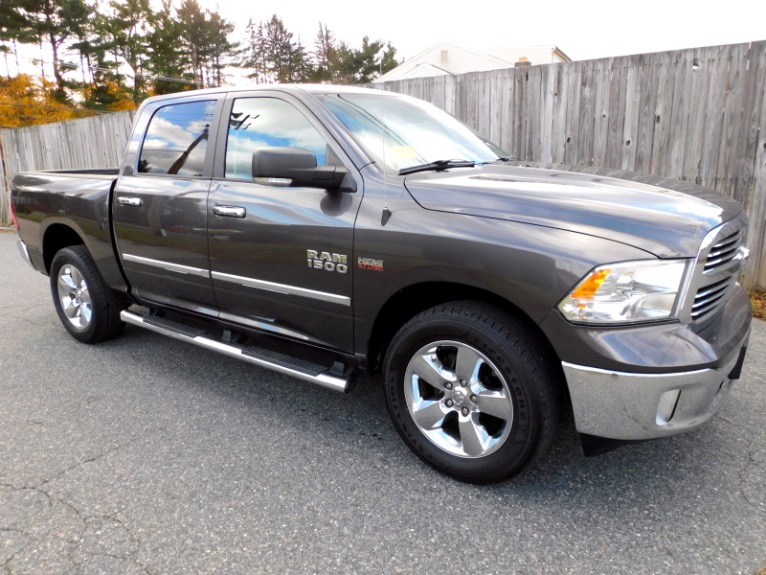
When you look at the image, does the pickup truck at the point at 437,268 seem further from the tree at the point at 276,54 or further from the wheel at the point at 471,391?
Result: the tree at the point at 276,54

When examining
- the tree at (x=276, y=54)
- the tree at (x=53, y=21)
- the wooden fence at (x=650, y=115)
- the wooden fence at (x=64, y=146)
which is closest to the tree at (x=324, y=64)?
the tree at (x=276, y=54)

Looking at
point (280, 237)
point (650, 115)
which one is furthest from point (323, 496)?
point (650, 115)

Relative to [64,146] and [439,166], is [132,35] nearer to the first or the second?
[64,146]

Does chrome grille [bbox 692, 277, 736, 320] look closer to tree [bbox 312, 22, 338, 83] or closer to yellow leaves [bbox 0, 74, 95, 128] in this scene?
yellow leaves [bbox 0, 74, 95, 128]

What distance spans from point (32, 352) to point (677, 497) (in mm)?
4633

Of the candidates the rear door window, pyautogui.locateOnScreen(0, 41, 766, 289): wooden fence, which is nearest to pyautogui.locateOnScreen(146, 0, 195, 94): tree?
pyautogui.locateOnScreen(0, 41, 766, 289): wooden fence

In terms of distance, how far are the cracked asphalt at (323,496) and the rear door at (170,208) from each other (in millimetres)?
759

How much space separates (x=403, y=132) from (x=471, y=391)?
1543 millimetres

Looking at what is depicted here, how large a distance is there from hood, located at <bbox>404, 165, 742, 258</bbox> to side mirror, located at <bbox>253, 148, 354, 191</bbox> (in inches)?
15.3

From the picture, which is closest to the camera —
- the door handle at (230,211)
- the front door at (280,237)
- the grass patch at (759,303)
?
the front door at (280,237)

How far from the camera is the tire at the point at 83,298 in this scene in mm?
4414

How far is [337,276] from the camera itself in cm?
282

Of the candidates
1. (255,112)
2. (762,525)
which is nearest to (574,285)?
(762,525)

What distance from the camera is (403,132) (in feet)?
10.4
